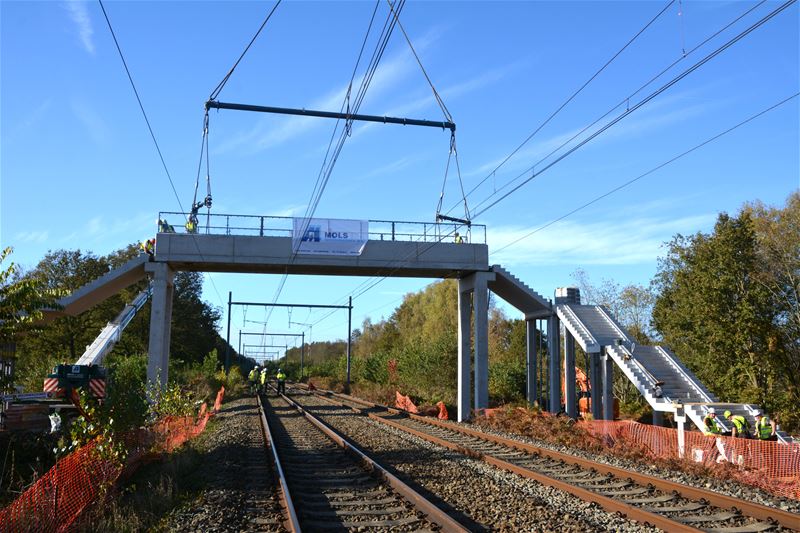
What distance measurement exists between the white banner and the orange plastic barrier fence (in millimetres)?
14360

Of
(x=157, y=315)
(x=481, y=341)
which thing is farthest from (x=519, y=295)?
(x=157, y=315)

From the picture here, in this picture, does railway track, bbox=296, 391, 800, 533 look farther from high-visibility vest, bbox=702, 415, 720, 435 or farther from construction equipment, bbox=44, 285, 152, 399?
construction equipment, bbox=44, 285, 152, 399

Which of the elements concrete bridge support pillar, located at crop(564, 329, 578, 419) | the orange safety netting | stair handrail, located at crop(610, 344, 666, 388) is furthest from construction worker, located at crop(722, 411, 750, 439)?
the orange safety netting

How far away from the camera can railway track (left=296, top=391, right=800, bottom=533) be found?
8.77 m

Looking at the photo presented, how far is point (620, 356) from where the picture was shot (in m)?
22.7

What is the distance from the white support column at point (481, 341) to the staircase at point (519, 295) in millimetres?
910

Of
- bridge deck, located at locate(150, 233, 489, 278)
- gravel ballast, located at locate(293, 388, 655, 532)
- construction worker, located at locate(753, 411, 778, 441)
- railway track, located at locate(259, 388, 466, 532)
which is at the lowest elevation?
railway track, located at locate(259, 388, 466, 532)

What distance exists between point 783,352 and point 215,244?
2395cm

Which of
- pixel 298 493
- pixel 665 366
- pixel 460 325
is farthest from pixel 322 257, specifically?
pixel 298 493

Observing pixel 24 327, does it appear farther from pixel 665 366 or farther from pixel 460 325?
pixel 460 325

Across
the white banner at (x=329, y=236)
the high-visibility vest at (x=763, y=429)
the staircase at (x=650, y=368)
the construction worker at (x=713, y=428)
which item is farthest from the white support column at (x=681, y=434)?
the white banner at (x=329, y=236)

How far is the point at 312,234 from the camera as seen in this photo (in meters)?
28.6

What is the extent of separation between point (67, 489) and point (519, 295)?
23426 mm

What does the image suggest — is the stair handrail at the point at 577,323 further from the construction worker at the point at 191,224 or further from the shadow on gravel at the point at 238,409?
the construction worker at the point at 191,224
